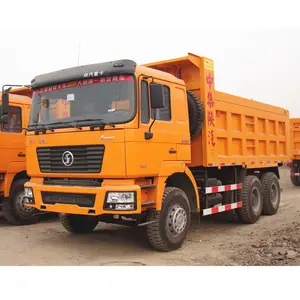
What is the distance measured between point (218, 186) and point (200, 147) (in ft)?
3.19

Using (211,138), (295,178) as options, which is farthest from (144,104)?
(295,178)

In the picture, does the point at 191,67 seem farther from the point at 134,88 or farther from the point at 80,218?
the point at 80,218

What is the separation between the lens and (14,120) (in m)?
8.25

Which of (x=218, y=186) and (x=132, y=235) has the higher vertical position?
(x=218, y=186)

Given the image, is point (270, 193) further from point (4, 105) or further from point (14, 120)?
point (4, 105)

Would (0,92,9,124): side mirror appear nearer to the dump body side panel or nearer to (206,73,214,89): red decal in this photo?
(206,73,214,89): red decal

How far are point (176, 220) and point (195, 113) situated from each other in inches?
75.6

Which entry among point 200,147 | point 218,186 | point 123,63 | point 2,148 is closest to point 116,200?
point 123,63

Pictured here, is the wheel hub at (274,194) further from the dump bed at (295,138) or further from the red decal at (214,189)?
the dump bed at (295,138)

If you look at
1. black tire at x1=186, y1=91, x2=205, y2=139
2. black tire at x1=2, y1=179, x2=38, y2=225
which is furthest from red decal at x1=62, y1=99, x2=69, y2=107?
black tire at x1=2, y1=179, x2=38, y2=225

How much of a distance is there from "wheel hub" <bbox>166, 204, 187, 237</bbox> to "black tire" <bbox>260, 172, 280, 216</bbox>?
3648mm

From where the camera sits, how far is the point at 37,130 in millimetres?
6047

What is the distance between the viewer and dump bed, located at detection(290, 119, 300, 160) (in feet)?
53.5
